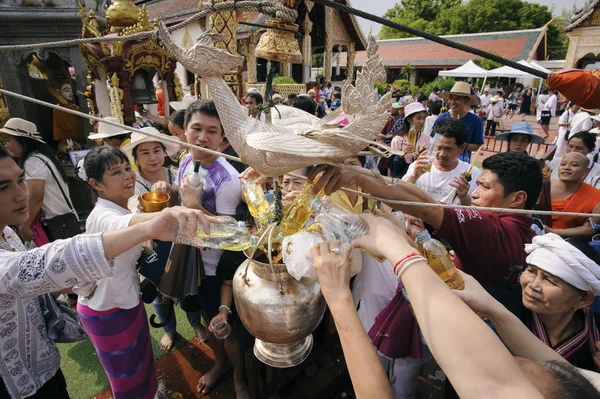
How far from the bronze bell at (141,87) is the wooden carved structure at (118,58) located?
0.60 m

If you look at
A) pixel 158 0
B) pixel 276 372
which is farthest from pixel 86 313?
pixel 158 0

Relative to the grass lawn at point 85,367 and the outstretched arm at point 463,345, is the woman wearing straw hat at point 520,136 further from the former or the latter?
the grass lawn at point 85,367

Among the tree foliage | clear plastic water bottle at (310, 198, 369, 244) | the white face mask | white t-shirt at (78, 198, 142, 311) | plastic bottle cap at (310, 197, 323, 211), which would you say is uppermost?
the tree foliage

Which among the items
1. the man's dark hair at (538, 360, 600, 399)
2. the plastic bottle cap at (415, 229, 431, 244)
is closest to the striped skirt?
the plastic bottle cap at (415, 229, 431, 244)

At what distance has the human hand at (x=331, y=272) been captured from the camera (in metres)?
1.01

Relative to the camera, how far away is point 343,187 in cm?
137

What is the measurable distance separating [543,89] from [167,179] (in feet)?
90.0

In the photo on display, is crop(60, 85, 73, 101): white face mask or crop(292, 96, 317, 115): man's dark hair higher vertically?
crop(60, 85, 73, 101): white face mask

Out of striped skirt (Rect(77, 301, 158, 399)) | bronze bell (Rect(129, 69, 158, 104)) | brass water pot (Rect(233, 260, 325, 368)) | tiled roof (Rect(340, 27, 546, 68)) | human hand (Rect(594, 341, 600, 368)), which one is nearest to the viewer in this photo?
brass water pot (Rect(233, 260, 325, 368))

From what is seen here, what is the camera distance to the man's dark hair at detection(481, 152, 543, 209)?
192 centimetres

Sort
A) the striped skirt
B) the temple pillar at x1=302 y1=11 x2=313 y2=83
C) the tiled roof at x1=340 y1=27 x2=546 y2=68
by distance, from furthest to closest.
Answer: the tiled roof at x1=340 y1=27 x2=546 y2=68
the temple pillar at x1=302 y1=11 x2=313 y2=83
the striped skirt

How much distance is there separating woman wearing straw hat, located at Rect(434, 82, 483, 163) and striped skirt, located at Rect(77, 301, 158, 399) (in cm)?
425

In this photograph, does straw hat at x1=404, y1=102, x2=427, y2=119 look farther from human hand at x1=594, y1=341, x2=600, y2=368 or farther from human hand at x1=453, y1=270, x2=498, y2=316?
human hand at x1=453, y1=270, x2=498, y2=316

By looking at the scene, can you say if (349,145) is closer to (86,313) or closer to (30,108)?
(86,313)
